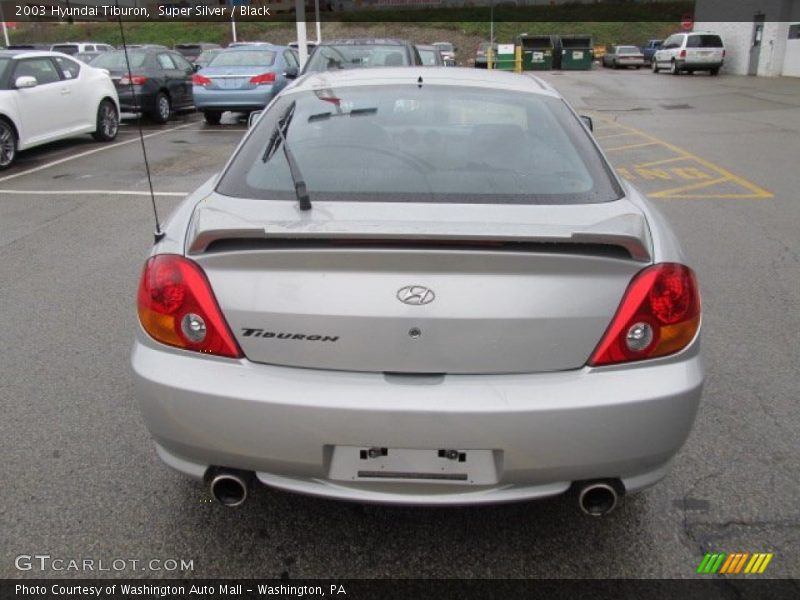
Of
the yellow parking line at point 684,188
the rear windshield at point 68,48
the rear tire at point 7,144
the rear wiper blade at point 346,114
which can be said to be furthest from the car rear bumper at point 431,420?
the rear windshield at point 68,48

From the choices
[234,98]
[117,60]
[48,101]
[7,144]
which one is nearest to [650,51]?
[234,98]

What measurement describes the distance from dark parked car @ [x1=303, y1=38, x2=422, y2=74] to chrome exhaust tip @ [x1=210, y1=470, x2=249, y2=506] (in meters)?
10.0

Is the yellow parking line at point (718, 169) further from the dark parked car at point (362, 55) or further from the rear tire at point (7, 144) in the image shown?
the rear tire at point (7, 144)

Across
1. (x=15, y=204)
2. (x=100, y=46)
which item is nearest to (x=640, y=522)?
(x=15, y=204)

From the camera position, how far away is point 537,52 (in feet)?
131

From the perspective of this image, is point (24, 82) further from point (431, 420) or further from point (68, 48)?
point (68, 48)

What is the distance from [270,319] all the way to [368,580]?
39.0 inches

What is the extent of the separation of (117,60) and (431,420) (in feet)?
51.0

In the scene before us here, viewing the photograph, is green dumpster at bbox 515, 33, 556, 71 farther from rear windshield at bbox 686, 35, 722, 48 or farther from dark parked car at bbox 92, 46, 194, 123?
dark parked car at bbox 92, 46, 194, 123

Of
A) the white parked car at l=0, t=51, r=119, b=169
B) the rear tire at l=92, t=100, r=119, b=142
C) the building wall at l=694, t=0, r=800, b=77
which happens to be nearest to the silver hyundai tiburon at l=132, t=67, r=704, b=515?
the white parked car at l=0, t=51, r=119, b=169

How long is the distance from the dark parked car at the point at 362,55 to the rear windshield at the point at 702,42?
2453 centimetres

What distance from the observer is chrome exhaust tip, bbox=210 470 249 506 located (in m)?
2.31

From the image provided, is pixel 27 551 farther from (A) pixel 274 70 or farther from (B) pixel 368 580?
(A) pixel 274 70

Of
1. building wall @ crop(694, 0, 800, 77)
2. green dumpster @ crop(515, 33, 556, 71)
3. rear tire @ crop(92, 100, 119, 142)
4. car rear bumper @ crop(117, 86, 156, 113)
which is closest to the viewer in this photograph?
rear tire @ crop(92, 100, 119, 142)
